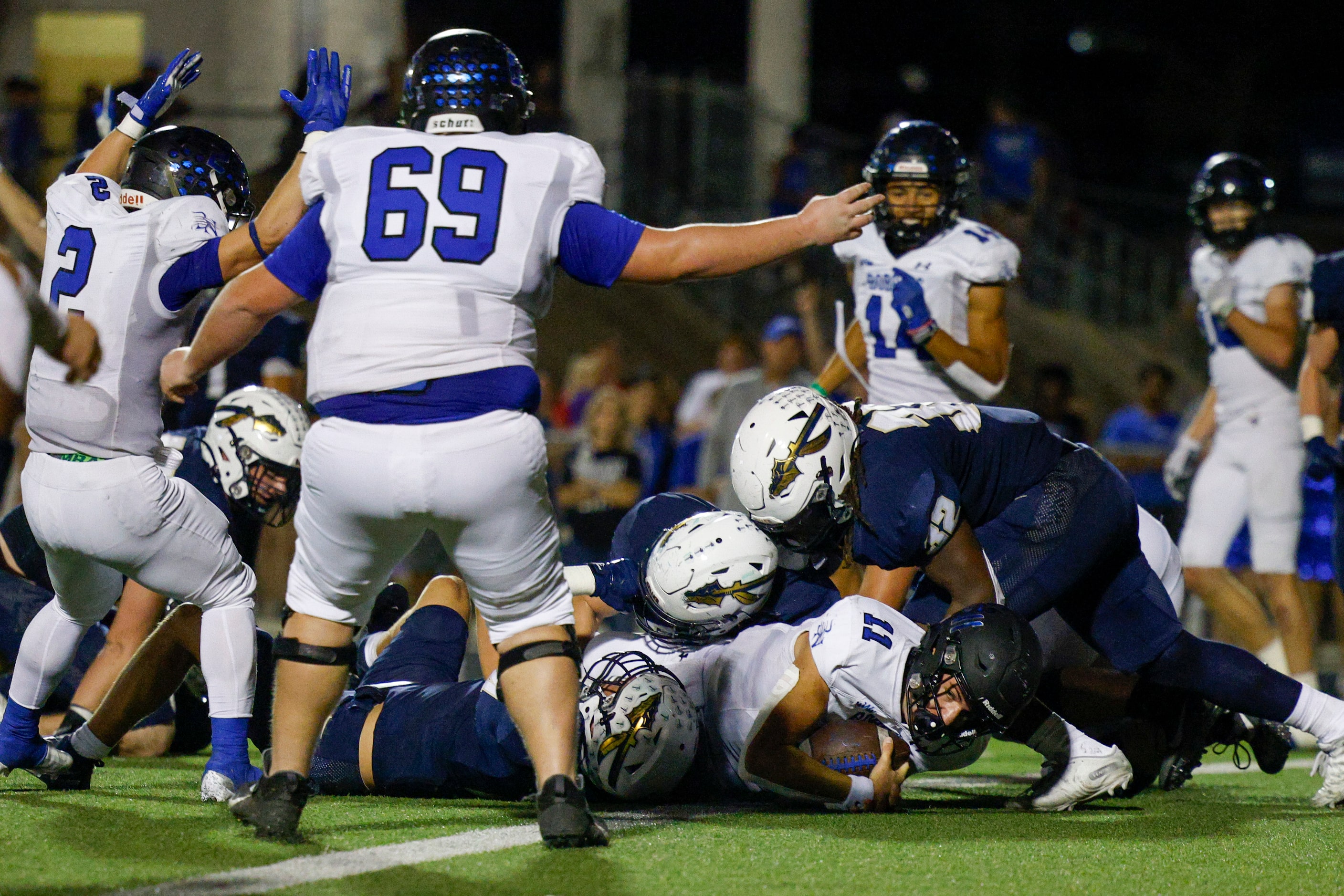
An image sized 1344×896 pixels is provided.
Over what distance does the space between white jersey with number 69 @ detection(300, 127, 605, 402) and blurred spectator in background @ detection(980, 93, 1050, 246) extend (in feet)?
31.3

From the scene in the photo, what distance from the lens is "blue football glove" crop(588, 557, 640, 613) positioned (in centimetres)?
443

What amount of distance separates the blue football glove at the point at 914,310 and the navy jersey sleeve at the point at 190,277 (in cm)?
278

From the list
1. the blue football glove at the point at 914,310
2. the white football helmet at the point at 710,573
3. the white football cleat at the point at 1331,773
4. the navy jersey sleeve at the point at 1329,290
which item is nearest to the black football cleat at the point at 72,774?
the white football helmet at the point at 710,573

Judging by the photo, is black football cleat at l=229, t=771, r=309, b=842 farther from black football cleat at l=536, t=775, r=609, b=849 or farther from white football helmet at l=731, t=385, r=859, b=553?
white football helmet at l=731, t=385, r=859, b=553

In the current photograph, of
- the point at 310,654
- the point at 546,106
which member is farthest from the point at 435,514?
the point at 546,106

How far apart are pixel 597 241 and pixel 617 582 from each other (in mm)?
1239

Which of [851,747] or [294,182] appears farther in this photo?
[851,747]

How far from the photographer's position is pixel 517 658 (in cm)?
357

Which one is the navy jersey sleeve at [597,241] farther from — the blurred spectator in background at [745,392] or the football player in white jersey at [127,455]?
the blurred spectator in background at [745,392]

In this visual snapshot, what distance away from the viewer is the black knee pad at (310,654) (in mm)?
3564

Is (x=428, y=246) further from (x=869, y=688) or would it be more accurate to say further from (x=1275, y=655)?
(x=1275, y=655)

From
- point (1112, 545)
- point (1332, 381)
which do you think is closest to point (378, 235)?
point (1112, 545)

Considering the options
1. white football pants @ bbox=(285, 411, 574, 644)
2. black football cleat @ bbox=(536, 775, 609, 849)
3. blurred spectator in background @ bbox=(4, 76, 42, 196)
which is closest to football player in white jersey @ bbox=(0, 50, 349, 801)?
white football pants @ bbox=(285, 411, 574, 644)

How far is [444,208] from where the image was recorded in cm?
346
